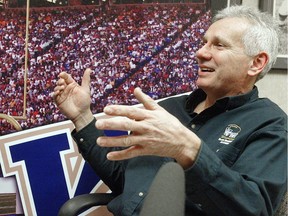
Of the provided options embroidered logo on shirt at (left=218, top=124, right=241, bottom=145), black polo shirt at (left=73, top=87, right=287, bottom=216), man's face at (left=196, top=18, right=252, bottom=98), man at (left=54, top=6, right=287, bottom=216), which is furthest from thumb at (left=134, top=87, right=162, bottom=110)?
man's face at (left=196, top=18, right=252, bottom=98)

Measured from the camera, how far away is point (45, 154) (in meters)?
1.77

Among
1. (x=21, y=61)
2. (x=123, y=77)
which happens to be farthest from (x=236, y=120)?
(x=21, y=61)

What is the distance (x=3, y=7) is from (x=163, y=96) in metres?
0.80

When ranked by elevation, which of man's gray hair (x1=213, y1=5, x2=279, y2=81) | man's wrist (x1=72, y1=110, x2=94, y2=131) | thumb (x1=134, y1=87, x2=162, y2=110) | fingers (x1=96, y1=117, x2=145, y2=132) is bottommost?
man's wrist (x1=72, y1=110, x2=94, y2=131)

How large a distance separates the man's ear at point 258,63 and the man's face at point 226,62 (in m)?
0.02

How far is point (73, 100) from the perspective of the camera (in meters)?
1.56

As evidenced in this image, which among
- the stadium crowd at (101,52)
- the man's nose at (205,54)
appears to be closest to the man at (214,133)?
the man's nose at (205,54)

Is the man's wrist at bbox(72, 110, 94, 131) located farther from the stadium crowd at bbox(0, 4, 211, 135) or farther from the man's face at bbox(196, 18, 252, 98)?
the man's face at bbox(196, 18, 252, 98)

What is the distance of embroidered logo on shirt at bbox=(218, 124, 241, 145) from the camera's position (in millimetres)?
1312

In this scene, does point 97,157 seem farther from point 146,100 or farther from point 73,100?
point 146,100

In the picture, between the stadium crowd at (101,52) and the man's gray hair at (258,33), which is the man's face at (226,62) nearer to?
the man's gray hair at (258,33)

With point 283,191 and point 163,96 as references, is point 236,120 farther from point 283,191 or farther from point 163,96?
point 163,96

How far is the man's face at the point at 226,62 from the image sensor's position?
1.48 metres

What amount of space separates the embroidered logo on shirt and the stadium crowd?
623 mm
